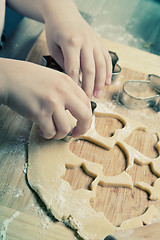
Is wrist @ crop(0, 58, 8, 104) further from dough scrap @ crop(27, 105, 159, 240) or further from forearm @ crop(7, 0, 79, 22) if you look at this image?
forearm @ crop(7, 0, 79, 22)

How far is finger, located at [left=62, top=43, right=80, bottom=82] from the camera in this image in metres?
0.69

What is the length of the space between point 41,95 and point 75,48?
228 mm

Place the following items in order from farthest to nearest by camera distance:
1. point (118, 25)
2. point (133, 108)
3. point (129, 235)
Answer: point (118, 25)
point (133, 108)
point (129, 235)

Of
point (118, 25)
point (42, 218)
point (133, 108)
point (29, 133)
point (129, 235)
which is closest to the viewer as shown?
point (129, 235)

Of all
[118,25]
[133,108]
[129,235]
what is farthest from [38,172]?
[118,25]

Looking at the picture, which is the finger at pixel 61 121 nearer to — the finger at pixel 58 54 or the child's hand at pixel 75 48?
the child's hand at pixel 75 48

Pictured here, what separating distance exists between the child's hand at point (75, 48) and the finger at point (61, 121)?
0.16m

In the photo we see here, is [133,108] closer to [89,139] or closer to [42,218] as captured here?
[89,139]

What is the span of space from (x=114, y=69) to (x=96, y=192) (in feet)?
1.46

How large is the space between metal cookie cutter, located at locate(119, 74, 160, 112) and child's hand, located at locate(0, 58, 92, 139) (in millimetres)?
242

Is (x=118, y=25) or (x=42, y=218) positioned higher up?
(x=118, y=25)

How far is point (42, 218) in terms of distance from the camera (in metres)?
0.56

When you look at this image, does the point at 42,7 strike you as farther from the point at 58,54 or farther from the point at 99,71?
the point at 99,71

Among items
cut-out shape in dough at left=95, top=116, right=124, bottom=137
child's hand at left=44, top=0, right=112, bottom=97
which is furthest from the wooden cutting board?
child's hand at left=44, top=0, right=112, bottom=97
